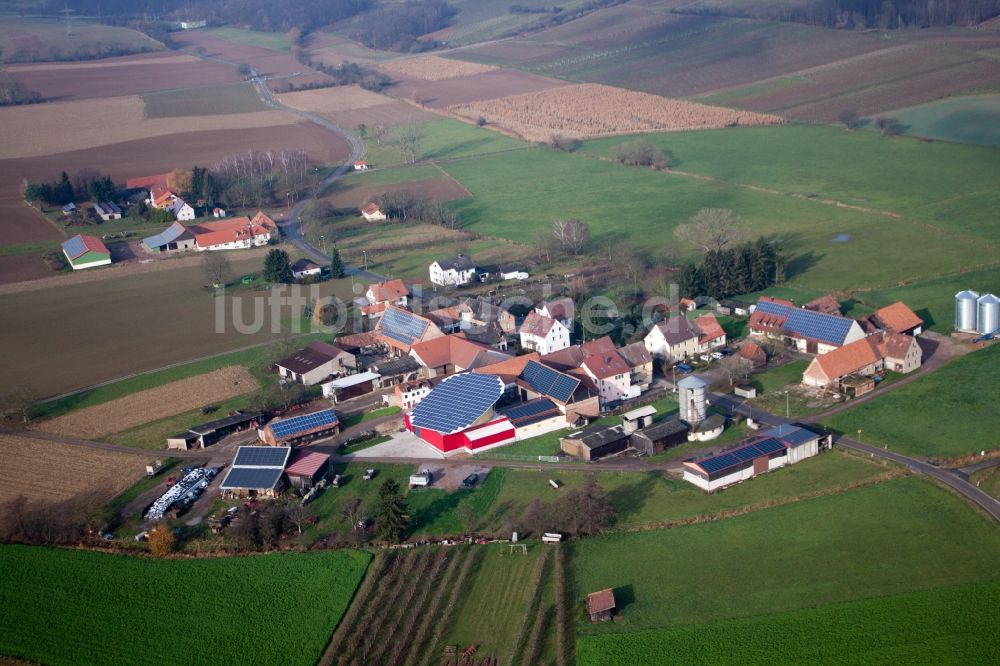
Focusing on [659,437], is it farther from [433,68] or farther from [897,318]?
[433,68]

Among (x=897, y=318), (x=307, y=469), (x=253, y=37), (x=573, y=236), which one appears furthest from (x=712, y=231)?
(x=253, y=37)

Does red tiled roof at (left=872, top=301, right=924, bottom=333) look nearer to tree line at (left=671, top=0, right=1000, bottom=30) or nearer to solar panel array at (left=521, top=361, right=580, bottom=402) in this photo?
solar panel array at (left=521, top=361, right=580, bottom=402)

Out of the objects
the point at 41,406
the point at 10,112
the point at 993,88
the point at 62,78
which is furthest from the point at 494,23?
the point at 41,406

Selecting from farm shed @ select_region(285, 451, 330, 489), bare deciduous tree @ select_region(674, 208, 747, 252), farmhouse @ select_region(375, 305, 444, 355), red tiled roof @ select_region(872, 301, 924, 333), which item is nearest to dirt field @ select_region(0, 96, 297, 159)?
bare deciduous tree @ select_region(674, 208, 747, 252)

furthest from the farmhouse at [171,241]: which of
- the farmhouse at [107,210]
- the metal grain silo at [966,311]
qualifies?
the metal grain silo at [966,311]

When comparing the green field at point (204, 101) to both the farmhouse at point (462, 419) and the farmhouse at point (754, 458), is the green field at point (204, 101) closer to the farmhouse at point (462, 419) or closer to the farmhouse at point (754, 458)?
the farmhouse at point (462, 419)

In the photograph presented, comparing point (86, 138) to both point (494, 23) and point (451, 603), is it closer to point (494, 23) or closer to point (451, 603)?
point (494, 23)
